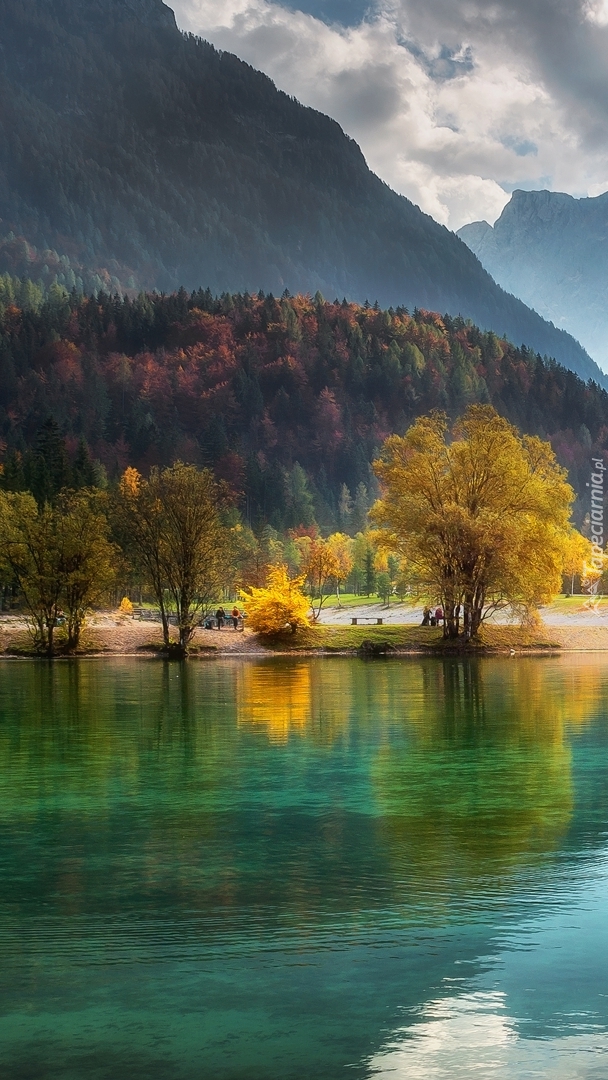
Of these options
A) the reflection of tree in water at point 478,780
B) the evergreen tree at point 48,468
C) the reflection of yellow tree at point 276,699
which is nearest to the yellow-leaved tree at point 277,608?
the reflection of yellow tree at point 276,699

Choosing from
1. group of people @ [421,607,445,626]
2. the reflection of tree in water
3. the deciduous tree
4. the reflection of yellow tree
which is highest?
the deciduous tree

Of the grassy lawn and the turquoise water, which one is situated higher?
the grassy lawn

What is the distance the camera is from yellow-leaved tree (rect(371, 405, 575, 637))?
57375 millimetres

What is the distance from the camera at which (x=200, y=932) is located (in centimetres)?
955

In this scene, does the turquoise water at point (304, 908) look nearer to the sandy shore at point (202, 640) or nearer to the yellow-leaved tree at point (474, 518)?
the yellow-leaved tree at point (474, 518)

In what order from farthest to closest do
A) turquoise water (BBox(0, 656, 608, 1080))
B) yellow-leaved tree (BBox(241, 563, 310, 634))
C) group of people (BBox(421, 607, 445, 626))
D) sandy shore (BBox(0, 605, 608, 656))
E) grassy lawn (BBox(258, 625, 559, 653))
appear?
1. group of people (BBox(421, 607, 445, 626))
2. yellow-leaved tree (BBox(241, 563, 310, 634))
3. grassy lawn (BBox(258, 625, 559, 653))
4. sandy shore (BBox(0, 605, 608, 656))
5. turquoise water (BBox(0, 656, 608, 1080))

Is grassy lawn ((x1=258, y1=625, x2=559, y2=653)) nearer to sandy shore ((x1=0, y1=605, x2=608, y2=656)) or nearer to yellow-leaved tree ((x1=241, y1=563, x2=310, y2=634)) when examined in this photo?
sandy shore ((x1=0, y1=605, x2=608, y2=656))

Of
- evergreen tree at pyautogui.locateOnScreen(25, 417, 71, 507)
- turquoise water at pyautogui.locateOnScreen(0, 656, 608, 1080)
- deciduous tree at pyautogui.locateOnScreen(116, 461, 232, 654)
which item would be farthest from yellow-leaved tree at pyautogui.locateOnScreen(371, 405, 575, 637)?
evergreen tree at pyautogui.locateOnScreen(25, 417, 71, 507)

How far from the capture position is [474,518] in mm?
57594

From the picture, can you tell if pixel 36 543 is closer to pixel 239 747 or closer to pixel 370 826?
pixel 239 747

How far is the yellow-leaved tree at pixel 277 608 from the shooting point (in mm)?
59938

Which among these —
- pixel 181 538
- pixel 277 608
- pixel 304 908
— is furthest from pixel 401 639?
pixel 304 908

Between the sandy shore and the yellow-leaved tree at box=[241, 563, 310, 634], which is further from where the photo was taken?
the yellow-leaved tree at box=[241, 563, 310, 634]

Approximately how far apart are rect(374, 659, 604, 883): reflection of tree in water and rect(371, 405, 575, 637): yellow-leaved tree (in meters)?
23.3
